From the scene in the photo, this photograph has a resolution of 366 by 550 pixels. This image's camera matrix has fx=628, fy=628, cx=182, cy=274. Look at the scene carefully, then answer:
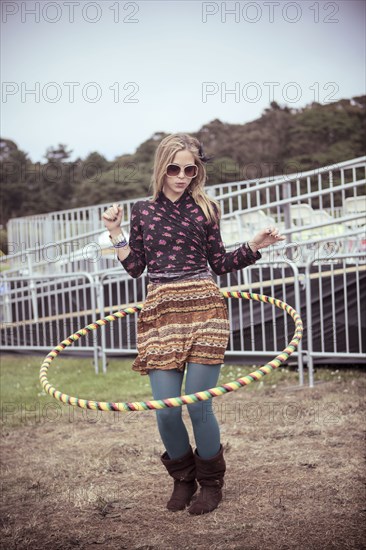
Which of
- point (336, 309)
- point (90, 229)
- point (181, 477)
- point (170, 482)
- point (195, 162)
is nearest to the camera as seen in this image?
point (195, 162)

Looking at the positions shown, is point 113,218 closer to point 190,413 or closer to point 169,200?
point 169,200

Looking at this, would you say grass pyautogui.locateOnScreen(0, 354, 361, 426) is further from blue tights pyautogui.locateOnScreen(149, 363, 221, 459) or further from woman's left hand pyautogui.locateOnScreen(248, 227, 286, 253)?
woman's left hand pyautogui.locateOnScreen(248, 227, 286, 253)

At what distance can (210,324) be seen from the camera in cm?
356

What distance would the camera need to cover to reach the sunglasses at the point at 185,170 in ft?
11.9

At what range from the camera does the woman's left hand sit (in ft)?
12.1

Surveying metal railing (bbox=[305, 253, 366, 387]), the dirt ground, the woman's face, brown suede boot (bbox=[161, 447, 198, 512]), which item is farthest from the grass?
the woman's face

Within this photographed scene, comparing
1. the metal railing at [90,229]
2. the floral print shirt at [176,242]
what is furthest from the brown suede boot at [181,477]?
the metal railing at [90,229]

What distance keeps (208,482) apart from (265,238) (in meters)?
1.51

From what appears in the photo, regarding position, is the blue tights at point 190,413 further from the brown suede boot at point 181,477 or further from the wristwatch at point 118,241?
the wristwatch at point 118,241

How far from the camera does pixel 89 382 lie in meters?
7.91

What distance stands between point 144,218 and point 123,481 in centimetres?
196

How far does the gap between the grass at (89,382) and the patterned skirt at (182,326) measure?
3361mm

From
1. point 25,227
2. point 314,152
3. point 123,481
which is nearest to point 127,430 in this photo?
point 123,481

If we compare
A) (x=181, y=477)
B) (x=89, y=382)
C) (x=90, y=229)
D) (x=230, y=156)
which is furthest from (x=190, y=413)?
(x=230, y=156)
